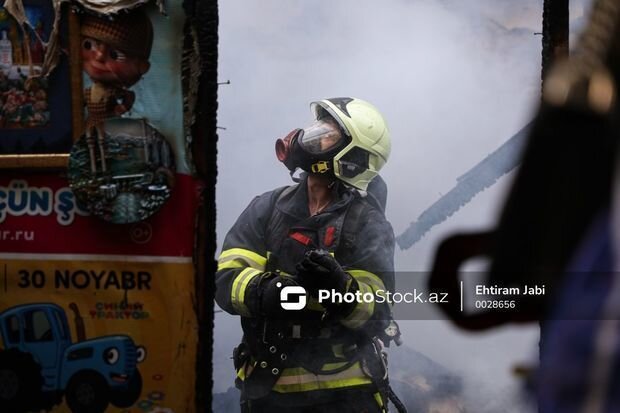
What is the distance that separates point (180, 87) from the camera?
3.39 m

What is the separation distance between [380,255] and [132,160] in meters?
0.98

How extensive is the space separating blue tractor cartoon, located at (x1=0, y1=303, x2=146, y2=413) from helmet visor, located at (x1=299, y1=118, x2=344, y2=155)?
3.25ft

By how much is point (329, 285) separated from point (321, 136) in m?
0.51

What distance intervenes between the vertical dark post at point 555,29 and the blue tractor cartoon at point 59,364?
1.80 meters

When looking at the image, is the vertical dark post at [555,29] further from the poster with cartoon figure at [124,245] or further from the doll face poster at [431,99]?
the poster with cartoon figure at [124,245]

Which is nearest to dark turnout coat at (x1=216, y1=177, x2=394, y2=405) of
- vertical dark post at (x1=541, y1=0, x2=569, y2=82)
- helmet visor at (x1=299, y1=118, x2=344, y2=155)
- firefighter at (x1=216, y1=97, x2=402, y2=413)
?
firefighter at (x1=216, y1=97, x2=402, y2=413)

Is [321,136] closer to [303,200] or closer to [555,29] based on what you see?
[303,200]

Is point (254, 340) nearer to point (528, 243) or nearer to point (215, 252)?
point (215, 252)

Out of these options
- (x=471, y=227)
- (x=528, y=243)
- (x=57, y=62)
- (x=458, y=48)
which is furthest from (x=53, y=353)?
(x=528, y=243)

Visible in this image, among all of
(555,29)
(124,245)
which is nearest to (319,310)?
(124,245)

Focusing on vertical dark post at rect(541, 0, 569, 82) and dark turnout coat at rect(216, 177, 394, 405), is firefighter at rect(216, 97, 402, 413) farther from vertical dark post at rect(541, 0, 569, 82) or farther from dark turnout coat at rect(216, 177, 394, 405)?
vertical dark post at rect(541, 0, 569, 82)

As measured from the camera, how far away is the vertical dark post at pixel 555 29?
3.07 meters

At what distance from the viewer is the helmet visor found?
3.16m

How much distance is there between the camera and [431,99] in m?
3.10
